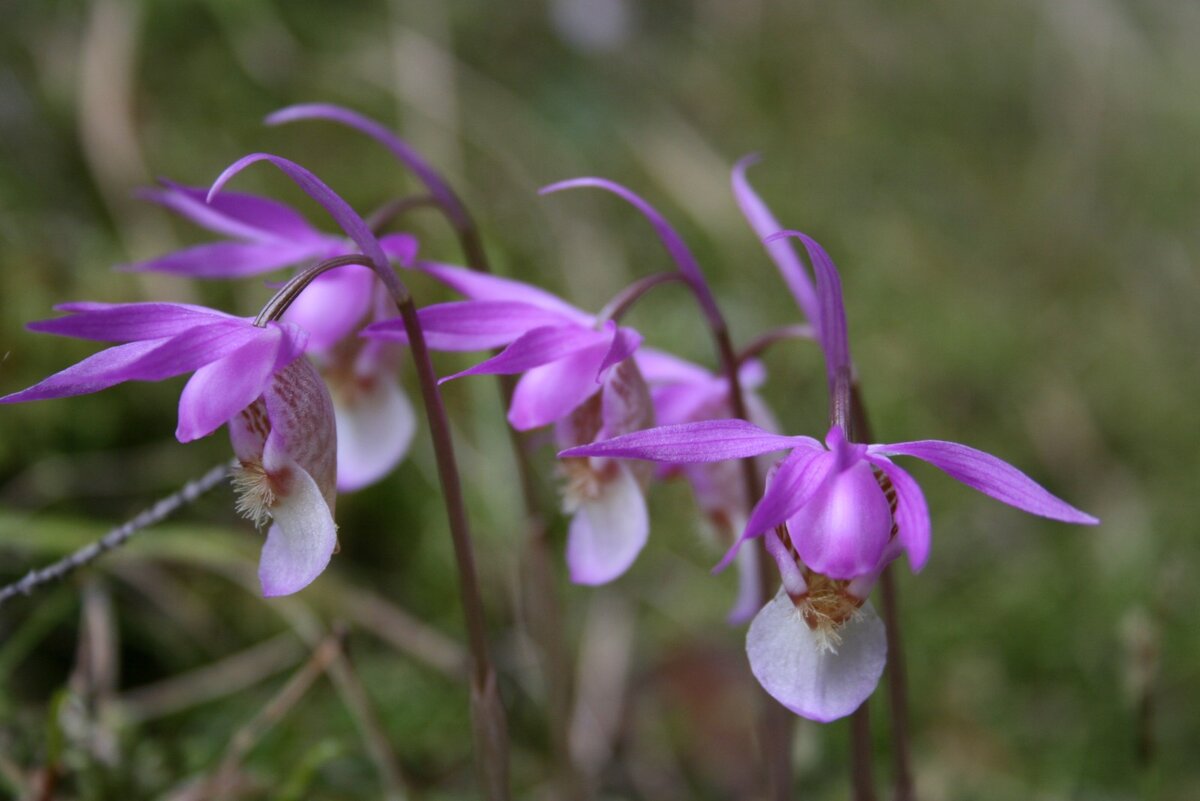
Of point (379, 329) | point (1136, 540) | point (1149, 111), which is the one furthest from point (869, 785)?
point (1149, 111)

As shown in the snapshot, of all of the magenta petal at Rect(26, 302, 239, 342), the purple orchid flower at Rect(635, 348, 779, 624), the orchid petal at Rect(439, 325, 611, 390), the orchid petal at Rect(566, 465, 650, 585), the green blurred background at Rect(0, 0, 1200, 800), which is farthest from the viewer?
the green blurred background at Rect(0, 0, 1200, 800)

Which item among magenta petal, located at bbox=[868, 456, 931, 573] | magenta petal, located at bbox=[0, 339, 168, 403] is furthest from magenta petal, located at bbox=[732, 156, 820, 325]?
magenta petal, located at bbox=[0, 339, 168, 403]

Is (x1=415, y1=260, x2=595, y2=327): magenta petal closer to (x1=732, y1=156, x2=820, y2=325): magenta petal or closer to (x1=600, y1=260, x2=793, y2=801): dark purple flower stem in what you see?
(x1=600, y1=260, x2=793, y2=801): dark purple flower stem

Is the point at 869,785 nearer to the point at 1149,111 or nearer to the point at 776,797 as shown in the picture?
the point at 776,797

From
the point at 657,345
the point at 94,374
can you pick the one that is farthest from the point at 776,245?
the point at 657,345

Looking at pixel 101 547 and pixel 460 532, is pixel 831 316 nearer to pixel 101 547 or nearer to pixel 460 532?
pixel 460 532

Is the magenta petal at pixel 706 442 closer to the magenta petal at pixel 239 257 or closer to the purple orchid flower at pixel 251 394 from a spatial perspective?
the purple orchid flower at pixel 251 394
